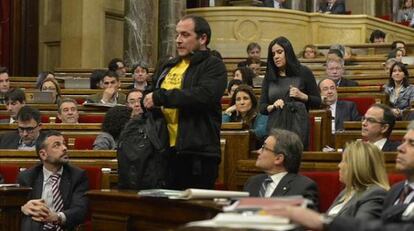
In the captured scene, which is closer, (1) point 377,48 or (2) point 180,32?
(2) point 180,32

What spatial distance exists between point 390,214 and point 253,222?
3.74 feet

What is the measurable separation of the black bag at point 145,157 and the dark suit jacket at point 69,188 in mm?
744

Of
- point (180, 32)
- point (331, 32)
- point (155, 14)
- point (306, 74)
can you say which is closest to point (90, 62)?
point (155, 14)

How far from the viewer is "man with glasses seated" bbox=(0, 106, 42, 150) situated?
24.4 ft

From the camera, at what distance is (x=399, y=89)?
895 centimetres

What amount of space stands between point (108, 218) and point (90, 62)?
31.8ft

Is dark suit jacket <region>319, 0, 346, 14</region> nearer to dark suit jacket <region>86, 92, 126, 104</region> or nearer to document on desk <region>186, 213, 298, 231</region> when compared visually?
dark suit jacket <region>86, 92, 126, 104</region>

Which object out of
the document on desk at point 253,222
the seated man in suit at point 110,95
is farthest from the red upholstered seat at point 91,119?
the document on desk at point 253,222

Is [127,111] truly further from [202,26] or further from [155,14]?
[155,14]

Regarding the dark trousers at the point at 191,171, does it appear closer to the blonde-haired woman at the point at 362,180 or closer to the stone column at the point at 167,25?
the blonde-haired woman at the point at 362,180

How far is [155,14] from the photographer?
14242mm

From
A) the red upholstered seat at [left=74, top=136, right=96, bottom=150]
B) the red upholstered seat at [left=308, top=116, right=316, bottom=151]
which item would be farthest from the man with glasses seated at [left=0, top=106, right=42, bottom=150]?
the red upholstered seat at [left=308, top=116, right=316, bottom=151]

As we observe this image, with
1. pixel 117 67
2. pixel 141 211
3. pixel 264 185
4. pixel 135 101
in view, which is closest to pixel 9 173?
pixel 135 101

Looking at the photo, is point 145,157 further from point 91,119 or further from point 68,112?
point 91,119
